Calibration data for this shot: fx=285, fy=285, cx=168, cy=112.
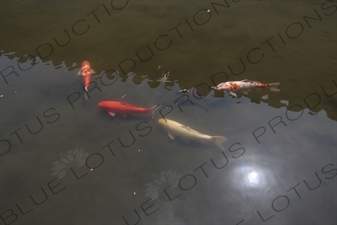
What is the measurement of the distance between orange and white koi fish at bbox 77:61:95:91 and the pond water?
0.17 meters

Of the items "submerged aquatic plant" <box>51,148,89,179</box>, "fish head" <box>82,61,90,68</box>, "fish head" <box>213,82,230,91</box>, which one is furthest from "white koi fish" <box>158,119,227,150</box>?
"fish head" <box>82,61,90,68</box>

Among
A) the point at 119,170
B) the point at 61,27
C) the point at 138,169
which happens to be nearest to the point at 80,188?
the point at 119,170

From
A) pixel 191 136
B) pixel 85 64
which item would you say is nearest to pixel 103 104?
pixel 85 64

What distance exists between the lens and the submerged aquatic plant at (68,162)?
4550 millimetres

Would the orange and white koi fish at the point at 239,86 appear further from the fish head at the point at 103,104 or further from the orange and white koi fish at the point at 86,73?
the orange and white koi fish at the point at 86,73

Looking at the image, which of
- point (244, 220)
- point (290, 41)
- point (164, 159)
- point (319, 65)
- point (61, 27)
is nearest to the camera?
point (244, 220)

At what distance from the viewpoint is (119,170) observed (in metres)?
4.54

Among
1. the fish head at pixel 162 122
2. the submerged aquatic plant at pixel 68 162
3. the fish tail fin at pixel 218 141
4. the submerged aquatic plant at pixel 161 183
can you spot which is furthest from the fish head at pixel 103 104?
the fish tail fin at pixel 218 141

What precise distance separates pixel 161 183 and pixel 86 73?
2.92m

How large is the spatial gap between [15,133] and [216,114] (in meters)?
3.61

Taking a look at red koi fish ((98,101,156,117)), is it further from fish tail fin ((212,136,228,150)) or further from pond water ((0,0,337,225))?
fish tail fin ((212,136,228,150))

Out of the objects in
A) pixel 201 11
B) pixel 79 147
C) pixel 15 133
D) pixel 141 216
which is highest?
pixel 201 11

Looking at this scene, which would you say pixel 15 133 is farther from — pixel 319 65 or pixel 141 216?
pixel 319 65

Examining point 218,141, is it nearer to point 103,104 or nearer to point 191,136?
point 191,136
